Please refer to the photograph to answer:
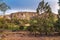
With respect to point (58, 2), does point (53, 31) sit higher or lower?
lower

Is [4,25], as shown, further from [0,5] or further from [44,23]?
[44,23]

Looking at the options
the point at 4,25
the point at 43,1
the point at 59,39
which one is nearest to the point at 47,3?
the point at 43,1

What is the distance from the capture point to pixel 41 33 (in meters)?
20.5

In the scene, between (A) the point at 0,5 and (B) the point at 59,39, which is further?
(A) the point at 0,5

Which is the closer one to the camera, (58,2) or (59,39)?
(59,39)

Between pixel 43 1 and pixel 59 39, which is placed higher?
pixel 43 1

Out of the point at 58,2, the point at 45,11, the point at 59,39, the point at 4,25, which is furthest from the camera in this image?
the point at 4,25

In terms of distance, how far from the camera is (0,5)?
29078mm

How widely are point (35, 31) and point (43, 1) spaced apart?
6.96 metres

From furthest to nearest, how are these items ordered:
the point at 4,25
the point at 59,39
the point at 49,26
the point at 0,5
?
the point at 4,25, the point at 0,5, the point at 49,26, the point at 59,39

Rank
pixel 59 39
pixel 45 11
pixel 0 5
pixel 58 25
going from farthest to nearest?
pixel 0 5
pixel 45 11
pixel 58 25
pixel 59 39

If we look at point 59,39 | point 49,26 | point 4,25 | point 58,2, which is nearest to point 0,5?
point 4,25

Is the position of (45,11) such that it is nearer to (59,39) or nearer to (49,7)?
(49,7)

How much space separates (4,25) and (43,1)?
825cm
